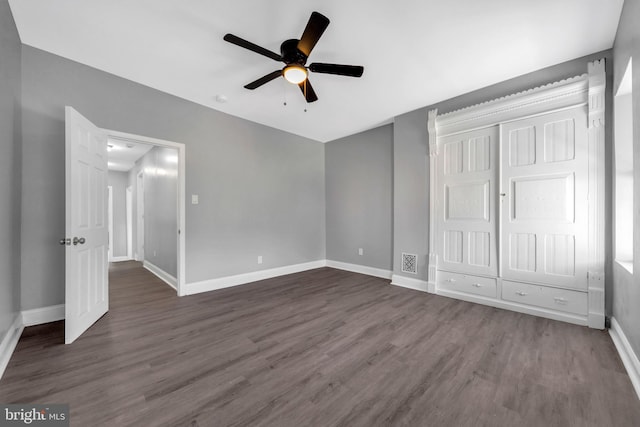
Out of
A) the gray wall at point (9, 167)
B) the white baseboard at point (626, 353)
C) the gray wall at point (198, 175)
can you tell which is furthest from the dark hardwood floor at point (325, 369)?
the gray wall at point (198, 175)

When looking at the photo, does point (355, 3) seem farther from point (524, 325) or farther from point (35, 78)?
point (524, 325)

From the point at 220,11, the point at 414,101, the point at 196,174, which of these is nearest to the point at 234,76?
the point at 220,11

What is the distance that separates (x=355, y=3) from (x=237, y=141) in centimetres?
266

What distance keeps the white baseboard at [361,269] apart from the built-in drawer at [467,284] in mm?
1027

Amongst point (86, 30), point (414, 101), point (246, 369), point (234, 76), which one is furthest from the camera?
point (414, 101)

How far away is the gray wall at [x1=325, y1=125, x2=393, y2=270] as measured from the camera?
14.2 ft

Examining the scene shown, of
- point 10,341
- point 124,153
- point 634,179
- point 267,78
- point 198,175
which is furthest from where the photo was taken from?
point 124,153

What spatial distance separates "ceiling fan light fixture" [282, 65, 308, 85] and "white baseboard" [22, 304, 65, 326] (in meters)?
3.24

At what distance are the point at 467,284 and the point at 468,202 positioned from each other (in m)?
1.05

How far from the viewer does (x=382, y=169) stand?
14.3 feet

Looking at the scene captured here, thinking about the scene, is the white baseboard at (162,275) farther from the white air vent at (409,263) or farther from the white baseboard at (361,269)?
the white air vent at (409,263)

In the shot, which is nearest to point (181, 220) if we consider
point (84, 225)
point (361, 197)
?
point (84, 225)

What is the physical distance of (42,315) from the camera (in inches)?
95.5

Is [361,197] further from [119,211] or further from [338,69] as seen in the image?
[119,211]
